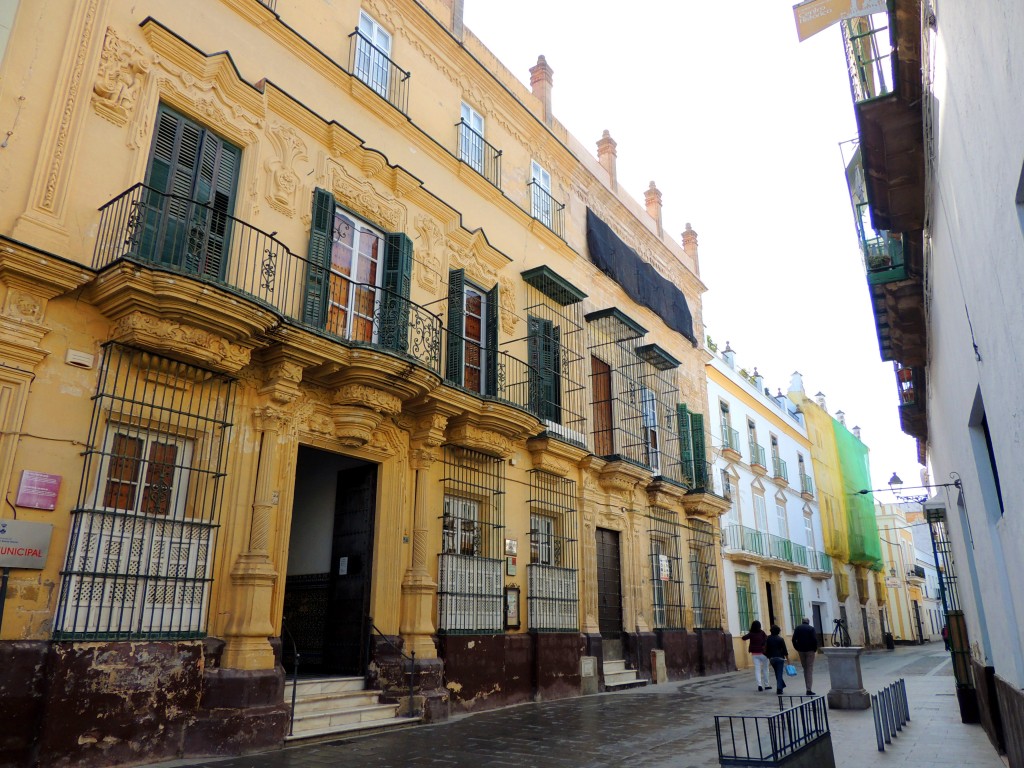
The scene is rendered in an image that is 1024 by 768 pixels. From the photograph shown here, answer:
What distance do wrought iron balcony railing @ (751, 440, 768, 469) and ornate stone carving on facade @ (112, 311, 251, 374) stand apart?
21.7m

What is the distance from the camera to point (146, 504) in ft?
25.2

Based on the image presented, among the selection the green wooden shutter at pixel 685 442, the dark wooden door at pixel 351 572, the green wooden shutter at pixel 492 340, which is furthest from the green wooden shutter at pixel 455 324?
the green wooden shutter at pixel 685 442

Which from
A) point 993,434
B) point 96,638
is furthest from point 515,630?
point 993,434

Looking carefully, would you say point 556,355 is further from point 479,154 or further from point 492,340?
point 479,154

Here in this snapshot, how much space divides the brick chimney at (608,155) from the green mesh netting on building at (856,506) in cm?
2308

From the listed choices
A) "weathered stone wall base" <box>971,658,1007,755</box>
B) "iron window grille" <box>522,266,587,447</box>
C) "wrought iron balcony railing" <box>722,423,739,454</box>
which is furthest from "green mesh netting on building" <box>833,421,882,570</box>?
"weathered stone wall base" <box>971,658,1007,755</box>

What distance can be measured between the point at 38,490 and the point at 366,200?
6090 mm

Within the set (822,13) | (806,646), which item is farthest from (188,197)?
(806,646)

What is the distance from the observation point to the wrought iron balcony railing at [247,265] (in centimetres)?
778

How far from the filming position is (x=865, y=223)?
1032 centimetres

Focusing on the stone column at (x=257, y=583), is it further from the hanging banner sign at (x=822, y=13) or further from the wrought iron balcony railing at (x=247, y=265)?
the hanging banner sign at (x=822, y=13)

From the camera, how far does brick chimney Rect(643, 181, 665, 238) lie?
2138cm

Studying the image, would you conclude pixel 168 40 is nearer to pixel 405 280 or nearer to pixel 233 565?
pixel 405 280

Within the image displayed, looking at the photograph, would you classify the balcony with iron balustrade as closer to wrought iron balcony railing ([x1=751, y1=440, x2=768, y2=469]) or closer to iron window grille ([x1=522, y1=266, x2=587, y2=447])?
wrought iron balcony railing ([x1=751, y1=440, x2=768, y2=469])
